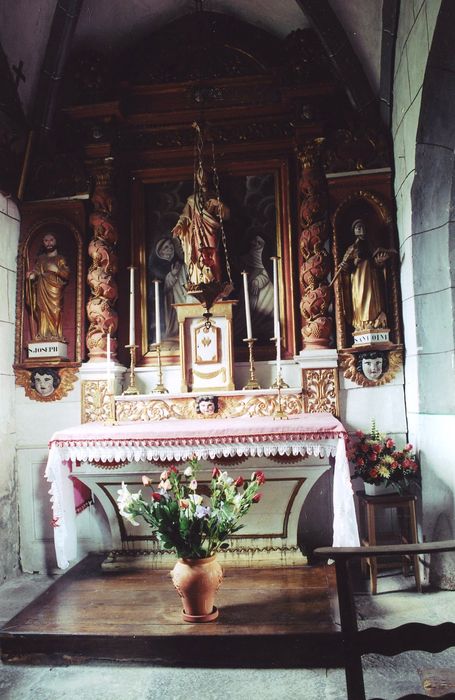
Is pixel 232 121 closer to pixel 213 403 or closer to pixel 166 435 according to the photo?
pixel 213 403

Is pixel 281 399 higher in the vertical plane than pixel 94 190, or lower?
lower

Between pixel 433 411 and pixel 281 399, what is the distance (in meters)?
1.32

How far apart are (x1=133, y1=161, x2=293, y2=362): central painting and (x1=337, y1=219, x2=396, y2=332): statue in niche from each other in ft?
2.13

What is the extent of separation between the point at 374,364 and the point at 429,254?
1103 millimetres

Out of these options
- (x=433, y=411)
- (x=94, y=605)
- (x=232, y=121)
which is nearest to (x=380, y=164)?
(x=232, y=121)

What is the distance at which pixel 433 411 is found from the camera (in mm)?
4738

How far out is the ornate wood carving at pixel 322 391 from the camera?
17.5 ft

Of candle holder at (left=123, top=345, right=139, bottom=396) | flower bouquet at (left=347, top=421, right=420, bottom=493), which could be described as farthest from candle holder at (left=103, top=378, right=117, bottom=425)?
flower bouquet at (left=347, top=421, right=420, bottom=493)

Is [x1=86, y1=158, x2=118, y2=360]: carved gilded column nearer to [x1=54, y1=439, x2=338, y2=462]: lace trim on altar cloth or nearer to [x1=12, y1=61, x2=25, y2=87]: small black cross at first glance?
[x1=12, y1=61, x2=25, y2=87]: small black cross

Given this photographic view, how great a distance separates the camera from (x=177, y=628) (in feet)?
11.9

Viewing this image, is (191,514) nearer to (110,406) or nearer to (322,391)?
(110,406)

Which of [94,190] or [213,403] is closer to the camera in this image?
[213,403]

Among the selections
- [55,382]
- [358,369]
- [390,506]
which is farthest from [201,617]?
[55,382]

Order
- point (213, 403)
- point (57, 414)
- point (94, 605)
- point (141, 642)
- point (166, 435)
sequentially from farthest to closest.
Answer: point (57, 414), point (213, 403), point (166, 435), point (94, 605), point (141, 642)
